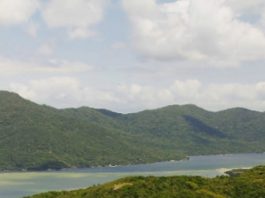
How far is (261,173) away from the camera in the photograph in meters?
130

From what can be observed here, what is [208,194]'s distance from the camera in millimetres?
98625

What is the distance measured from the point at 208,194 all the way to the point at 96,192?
911 inches

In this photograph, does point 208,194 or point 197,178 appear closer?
point 208,194

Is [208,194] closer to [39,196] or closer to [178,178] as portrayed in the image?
[178,178]

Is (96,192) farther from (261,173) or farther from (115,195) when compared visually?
(261,173)

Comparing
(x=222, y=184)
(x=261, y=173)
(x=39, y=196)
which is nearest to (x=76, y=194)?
(x=39, y=196)

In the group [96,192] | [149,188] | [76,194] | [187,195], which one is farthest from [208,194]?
[76,194]

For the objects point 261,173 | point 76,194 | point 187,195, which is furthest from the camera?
point 261,173

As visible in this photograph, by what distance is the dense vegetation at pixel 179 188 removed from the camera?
100938 millimetres

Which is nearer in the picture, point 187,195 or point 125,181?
point 187,195

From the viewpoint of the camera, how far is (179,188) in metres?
105

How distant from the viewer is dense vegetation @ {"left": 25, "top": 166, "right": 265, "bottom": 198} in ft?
331

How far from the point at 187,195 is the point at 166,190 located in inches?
288

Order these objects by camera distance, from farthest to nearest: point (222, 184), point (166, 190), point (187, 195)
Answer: point (222, 184)
point (166, 190)
point (187, 195)
